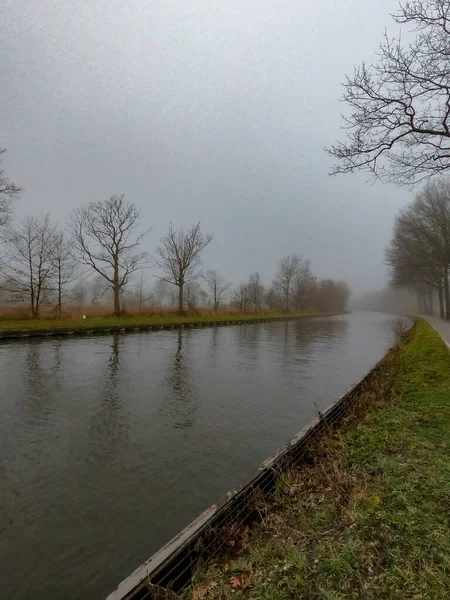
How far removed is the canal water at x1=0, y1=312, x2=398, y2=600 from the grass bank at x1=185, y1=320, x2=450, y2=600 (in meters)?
0.80

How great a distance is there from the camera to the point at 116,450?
178 inches

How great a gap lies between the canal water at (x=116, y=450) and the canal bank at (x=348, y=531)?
0.72 meters

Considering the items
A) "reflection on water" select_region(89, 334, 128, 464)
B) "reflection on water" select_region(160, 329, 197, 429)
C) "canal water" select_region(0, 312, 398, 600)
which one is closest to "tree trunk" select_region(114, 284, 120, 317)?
"canal water" select_region(0, 312, 398, 600)

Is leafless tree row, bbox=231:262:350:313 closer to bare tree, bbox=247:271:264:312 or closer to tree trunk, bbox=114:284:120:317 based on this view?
bare tree, bbox=247:271:264:312

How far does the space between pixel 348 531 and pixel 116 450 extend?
3.24 meters

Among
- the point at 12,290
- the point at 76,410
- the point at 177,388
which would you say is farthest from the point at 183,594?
the point at 12,290

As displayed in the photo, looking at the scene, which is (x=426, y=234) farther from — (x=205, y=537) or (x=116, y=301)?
(x=205, y=537)

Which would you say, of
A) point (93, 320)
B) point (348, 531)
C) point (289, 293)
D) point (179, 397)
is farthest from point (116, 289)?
point (289, 293)

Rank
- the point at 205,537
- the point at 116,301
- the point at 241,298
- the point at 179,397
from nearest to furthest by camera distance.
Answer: the point at 205,537 → the point at 179,397 → the point at 116,301 → the point at 241,298

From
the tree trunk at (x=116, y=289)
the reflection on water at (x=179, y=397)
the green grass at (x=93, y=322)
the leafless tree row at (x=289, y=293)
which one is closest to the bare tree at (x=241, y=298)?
the leafless tree row at (x=289, y=293)

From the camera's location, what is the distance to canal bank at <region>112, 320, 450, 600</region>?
199cm

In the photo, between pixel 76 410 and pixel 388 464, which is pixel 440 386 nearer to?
pixel 388 464

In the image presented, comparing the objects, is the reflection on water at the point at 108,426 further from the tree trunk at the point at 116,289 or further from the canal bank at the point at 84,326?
the tree trunk at the point at 116,289

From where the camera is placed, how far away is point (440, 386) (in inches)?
251
